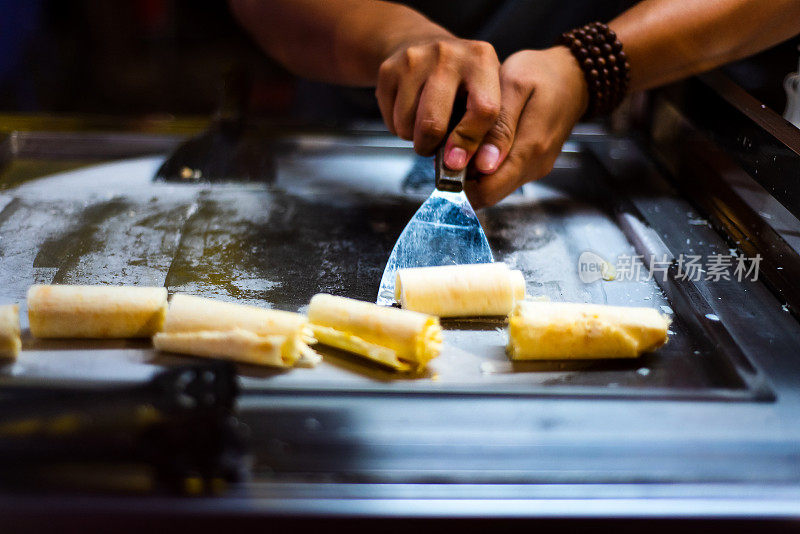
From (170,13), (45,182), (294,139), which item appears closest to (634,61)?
(294,139)

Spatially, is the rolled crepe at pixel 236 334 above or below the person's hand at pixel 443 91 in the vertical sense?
below

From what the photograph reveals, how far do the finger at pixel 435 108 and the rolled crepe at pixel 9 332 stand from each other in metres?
0.61

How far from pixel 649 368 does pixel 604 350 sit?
6cm

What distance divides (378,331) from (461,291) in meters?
0.15

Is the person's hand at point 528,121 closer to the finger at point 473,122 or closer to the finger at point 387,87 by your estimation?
the finger at point 473,122

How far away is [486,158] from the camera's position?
44.6 inches

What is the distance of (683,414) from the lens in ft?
2.64

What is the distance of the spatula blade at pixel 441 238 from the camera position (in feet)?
3.63

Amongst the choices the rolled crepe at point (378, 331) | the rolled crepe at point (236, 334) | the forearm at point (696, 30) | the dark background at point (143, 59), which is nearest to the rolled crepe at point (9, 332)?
the rolled crepe at point (236, 334)

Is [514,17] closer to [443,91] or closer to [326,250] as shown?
[443,91]

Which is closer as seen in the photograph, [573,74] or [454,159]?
[454,159]

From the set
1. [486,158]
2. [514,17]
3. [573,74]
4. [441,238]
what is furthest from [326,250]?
[514,17]

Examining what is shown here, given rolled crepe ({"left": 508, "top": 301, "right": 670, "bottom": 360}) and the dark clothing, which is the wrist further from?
rolled crepe ({"left": 508, "top": 301, "right": 670, "bottom": 360})

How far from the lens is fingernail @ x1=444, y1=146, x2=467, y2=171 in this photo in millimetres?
1089
